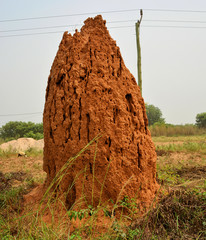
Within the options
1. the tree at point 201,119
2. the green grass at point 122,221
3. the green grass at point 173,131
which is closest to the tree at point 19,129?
the green grass at point 173,131

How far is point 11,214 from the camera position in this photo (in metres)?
3.18

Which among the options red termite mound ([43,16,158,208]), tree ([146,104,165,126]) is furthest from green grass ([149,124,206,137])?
tree ([146,104,165,126])

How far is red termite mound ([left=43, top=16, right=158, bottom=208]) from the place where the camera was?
2924mm

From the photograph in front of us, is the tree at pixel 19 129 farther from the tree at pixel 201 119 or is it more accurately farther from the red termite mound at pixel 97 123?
the red termite mound at pixel 97 123

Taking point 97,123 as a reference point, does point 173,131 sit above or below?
below

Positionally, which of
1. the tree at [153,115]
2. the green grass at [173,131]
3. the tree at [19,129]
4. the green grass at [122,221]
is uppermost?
the tree at [153,115]

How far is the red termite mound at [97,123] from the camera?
2924 millimetres

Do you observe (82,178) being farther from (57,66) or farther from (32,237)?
(57,66)

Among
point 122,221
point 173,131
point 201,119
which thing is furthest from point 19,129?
point 122,221

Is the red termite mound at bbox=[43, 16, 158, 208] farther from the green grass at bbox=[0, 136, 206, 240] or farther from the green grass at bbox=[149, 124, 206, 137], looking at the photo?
the green grass at bbox=[149, 124, 206, 137]

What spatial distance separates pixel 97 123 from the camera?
9.66ft

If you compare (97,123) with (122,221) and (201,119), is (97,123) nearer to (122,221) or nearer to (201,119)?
(122,221)

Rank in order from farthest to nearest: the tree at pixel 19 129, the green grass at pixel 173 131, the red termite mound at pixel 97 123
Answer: the tree at pixel 19 129 → the green grass at pixel 173 131 → the red termite mound at pixel 97 123

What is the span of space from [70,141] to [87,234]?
1066 mm
